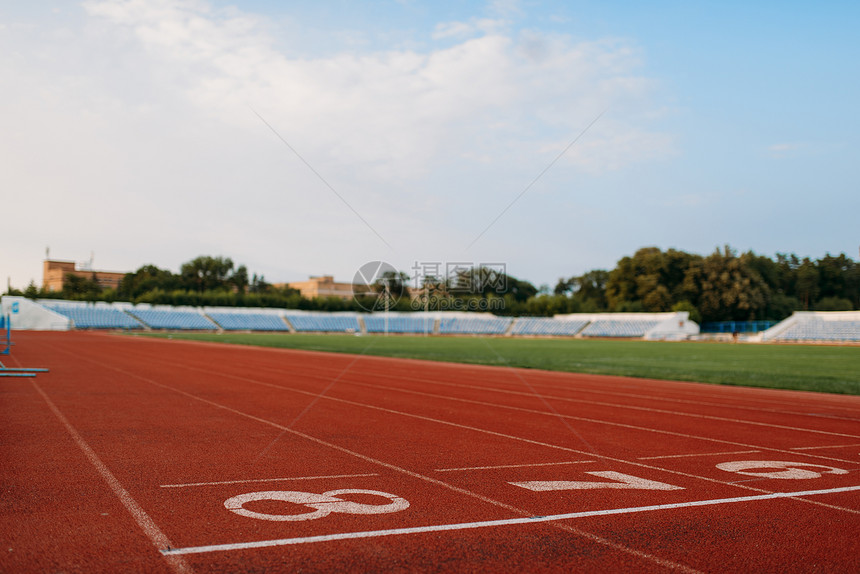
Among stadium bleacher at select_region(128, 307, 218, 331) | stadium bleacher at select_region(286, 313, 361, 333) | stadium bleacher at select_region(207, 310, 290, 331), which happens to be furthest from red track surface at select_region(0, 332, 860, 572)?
stadium bleacher at select_region(286, 313, 361, 333)

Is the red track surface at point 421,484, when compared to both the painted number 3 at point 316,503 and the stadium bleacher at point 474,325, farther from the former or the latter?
the stadium bleacher at point 474,325

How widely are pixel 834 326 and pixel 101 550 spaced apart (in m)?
66.5

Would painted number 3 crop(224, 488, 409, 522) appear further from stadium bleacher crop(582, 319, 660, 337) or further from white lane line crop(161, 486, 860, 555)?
stadium bleacher crop(582, 319, 660, 337)

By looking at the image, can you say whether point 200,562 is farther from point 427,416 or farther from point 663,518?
point 427,416

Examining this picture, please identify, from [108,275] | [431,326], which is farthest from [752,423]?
[108,275]

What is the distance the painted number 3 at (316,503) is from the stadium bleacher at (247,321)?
236 ft

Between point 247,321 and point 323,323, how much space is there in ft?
32.0

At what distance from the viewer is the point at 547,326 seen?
3189 inches

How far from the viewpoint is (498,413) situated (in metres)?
11.2

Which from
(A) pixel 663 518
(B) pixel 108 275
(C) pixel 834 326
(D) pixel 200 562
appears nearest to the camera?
(D) pixel 200 562

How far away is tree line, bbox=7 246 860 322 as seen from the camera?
76.1 meters

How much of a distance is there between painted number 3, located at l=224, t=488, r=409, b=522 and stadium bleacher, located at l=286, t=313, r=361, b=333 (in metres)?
74.3

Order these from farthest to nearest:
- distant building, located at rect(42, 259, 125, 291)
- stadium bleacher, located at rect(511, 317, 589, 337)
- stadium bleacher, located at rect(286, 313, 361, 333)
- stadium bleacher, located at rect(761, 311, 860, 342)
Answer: distant building, located at rect(42, 259, 125, 291) < stadium bleacher, located at rect(286, 313, 361, 333) < stadium bleacher, located at rect(511, 317, 589, 337) < stadium bleacher, located at rect(761, 311, 860, 342)

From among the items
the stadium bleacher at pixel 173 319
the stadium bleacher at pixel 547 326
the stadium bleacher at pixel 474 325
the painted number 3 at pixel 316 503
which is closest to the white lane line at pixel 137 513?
the painted number 3 at pixel 316 503
